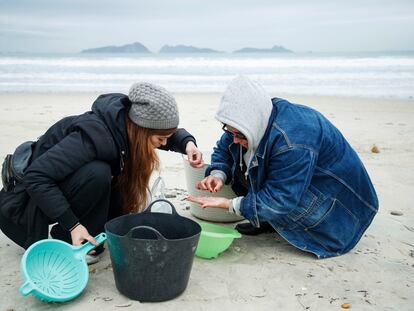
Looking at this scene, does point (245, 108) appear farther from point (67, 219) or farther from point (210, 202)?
point (67, 219)

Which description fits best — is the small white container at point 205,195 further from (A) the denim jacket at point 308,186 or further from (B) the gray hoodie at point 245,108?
(B) the gray hoodie at point 245,108

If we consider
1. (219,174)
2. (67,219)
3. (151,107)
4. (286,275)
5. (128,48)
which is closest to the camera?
(67,219)

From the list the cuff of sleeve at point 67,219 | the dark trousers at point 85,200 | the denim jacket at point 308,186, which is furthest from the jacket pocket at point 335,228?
Result: the cuff of sleeve at point 67,219

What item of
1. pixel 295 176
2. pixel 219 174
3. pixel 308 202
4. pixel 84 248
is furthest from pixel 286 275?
pixel 84 248

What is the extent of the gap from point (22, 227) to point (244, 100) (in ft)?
4.69

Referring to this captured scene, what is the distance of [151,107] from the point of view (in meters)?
2.57

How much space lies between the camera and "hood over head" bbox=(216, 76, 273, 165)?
2.63 meters

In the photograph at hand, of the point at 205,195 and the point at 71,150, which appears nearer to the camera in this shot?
the point at 71,150

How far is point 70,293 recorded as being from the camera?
7.60ft

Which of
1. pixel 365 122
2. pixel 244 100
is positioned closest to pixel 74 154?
pixel 244 100

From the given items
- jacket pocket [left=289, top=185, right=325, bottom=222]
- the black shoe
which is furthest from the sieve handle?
the black shoe

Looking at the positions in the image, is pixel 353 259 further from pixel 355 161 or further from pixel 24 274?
pixel 24 274

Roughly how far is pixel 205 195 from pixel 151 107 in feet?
3.62

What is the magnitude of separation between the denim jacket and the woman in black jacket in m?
0.59
